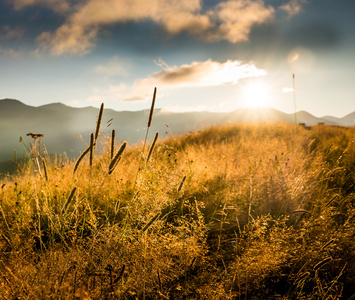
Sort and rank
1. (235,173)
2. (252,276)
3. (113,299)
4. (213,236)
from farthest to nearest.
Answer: (235,173) → (213,236) → (252,276) → (113,299)

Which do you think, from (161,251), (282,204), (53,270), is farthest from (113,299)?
(282,204)

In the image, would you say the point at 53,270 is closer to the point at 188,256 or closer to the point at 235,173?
the point at 188,256

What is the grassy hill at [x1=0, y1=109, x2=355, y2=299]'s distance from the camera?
59.3 inches

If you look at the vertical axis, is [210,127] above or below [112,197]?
above

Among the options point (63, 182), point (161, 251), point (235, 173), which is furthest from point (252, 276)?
point (63, 182)

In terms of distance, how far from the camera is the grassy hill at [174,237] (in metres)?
1.51

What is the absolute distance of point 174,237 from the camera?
1.91m

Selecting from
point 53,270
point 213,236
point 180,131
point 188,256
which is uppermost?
point 180,131

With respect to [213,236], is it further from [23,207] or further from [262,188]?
[23,207]

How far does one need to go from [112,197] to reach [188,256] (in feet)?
5.40

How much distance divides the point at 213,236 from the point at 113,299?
1526 mm

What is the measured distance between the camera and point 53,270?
1.47 m

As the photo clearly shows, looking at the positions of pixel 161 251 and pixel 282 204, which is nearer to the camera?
pixel 161 251

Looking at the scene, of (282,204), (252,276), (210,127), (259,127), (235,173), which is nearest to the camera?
(252,276)
